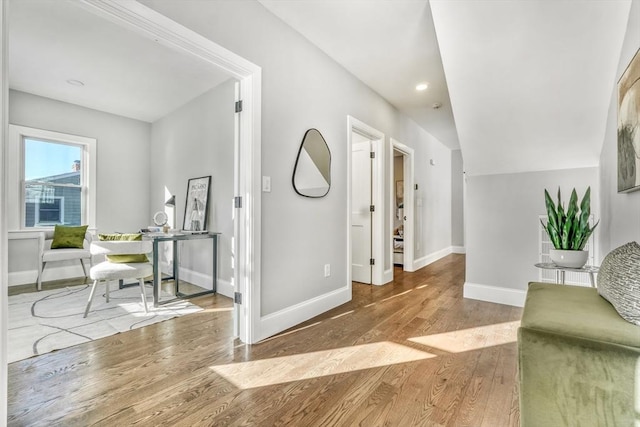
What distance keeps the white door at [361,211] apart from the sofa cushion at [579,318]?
2.63 m

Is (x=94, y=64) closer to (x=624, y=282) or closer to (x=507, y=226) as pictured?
(x=624, y=282)

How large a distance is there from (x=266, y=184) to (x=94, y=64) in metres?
2.59

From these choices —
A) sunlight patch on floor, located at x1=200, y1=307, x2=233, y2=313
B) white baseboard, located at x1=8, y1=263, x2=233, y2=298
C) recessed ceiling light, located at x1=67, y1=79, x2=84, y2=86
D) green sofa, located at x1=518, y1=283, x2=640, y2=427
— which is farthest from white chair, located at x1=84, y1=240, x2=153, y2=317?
green sofa, located at x1=518, y1=283, x2=640, y2=427

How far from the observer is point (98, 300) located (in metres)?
3.10

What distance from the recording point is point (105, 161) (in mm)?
4586

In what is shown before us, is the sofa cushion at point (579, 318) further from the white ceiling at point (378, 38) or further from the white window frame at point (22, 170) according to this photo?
the white window frame at point (22, 170)

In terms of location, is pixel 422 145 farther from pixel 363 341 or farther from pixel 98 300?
pixel 98 300

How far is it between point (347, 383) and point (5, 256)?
5.59 ft

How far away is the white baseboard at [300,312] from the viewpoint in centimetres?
227

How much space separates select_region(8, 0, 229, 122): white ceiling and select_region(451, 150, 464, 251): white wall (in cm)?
579

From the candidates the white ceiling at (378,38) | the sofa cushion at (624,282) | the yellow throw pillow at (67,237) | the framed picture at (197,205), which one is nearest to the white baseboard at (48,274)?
the yellow throw pillow at (67,237)

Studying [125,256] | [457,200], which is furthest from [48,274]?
[457,200]

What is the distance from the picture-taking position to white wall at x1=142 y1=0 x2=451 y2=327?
205cm

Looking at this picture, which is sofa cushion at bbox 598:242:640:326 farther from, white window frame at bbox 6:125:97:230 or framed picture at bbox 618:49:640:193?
white window frame at bbox 6:125:97:230
